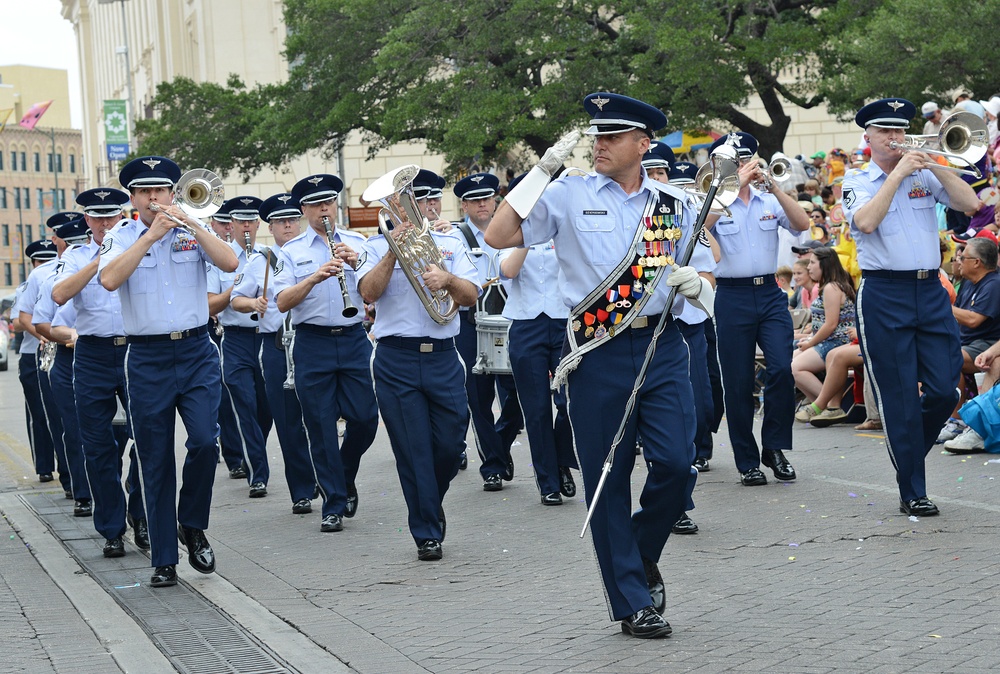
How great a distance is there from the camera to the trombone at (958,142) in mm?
8172

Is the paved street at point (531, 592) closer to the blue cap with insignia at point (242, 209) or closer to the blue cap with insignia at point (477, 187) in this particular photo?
the blue cap with insignia at point (477, 187)

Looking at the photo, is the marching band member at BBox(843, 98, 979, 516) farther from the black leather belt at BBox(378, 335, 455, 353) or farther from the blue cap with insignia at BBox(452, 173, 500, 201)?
the blue cap with insignia at BBox(452, 173, 500, 201)

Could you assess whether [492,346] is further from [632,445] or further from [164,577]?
[632,445]

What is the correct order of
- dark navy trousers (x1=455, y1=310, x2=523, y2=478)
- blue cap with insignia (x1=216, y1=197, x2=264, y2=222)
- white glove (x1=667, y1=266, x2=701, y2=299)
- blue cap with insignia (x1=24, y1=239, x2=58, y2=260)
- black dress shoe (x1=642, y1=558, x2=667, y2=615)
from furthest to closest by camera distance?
blue cap with insignia (x1=216, y1=197, x2=264, y2=222), blue cap with insignia (x1=24, y1=239, x2=58, y2=260), dark navy trousers (x1=455, y1=310, x2=523, y2=478), black dress shoe (x1=642, y1=558, x2=667, y2=615), white glove (x1=667, y1=266, x2=701, y2=299)

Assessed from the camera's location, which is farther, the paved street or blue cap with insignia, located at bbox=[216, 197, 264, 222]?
blue cap with insignia, located at bbox=[216, 197, 264, 222]

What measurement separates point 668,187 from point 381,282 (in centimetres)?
243

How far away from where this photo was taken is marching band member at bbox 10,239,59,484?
1198 centimetres

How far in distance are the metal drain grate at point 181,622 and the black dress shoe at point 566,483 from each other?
2850 millimetres

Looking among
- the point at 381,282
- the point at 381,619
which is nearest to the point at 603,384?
the point at 381,619

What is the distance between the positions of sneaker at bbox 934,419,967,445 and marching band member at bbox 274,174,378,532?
470cm

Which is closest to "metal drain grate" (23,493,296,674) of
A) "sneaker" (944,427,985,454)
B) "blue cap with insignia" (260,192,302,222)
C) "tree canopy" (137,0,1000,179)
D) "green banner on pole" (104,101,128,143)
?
"blue cap with insignia" (260,192,302,222)

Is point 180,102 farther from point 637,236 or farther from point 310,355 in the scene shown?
point 637,236

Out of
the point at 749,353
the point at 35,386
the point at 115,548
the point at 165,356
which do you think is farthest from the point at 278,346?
the point at 749,353

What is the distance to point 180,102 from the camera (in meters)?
33.3
